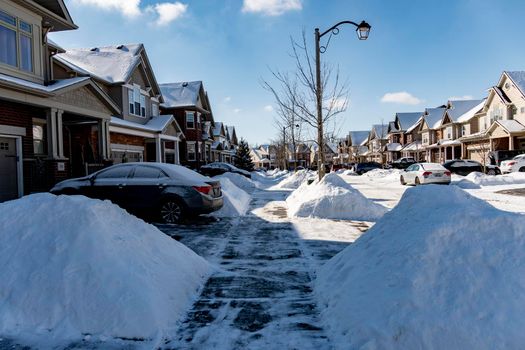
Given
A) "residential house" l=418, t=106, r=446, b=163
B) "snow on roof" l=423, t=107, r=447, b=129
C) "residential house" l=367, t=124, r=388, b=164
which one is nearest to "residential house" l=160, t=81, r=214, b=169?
"residential house" l=418, t=106, r=446, b=163

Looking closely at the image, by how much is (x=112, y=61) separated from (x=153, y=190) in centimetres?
1576

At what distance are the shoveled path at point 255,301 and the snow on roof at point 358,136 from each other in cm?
8429

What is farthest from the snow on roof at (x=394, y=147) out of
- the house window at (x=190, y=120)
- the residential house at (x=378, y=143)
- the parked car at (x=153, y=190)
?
the parked car at (x=153, y=190)

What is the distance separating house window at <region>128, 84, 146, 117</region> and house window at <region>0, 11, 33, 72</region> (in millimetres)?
9563

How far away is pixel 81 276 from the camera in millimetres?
3805

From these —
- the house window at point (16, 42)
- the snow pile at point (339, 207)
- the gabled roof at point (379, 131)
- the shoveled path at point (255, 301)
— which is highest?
the gabled roof at point (379, 131)

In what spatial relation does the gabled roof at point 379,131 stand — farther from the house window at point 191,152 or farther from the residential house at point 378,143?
the house window at point 191,152

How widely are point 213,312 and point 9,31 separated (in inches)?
458

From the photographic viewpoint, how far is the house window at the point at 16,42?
10.9 m

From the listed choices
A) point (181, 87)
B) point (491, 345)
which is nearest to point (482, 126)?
point (181, 87)

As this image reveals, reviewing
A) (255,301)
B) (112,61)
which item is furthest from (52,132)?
(112,61)

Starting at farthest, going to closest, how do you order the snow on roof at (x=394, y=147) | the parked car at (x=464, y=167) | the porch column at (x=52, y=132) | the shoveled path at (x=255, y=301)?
the snow on roof at (x=394, y=147) → the parked car at (x=464, y=167) → the porch column at (x=52, y=132) → the shoveled path at (x=255, y=301)

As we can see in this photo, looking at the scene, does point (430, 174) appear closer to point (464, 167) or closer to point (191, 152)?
point (464, 167)

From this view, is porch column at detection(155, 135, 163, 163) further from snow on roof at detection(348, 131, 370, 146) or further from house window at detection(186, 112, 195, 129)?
snow on roof at detection(348, 131, 370, 146)
